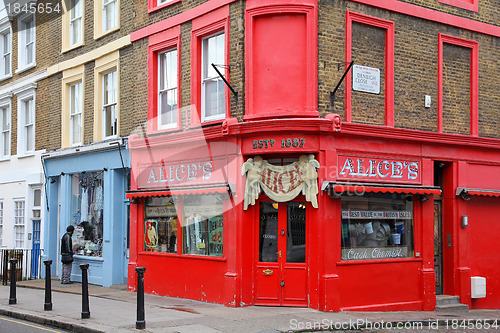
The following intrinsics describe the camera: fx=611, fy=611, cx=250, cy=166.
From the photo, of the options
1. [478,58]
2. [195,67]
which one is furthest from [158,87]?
[478,58]

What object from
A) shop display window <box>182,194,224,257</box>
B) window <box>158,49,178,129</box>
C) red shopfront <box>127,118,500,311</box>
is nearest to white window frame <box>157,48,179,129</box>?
window <box>158,49,178,129</box>

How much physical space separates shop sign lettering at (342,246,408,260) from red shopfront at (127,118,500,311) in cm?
3

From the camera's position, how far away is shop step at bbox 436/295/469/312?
14.4m

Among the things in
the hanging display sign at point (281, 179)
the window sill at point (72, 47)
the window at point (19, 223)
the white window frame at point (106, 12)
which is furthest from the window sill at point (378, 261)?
the window at point (19, 223)

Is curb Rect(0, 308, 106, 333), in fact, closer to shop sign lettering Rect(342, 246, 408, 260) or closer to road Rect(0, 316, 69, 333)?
road Rect(0, 316, 69, 333)

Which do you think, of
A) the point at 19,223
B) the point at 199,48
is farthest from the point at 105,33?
the point at 19,223

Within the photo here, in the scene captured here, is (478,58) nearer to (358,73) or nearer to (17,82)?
(358,73)

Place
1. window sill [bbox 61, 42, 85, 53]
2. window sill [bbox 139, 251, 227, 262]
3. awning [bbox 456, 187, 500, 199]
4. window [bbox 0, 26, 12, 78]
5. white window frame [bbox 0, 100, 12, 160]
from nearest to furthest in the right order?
1. window sill [bbox 139, 251, 227, 262]
2. awning [bbox 456, 187, 500, 199]
3. window sill [bbox 61, 42, 85, 53]
4. white window frame [bbox 0, 100, 12, 160]
5. window [bbox 0, 26, 12, 78]

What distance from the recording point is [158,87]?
16.3 metres

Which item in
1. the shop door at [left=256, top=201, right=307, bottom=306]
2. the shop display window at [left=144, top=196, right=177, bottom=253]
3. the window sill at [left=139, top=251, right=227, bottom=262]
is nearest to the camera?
the shop door at [left=256, top=201, right=307, bottom=306]

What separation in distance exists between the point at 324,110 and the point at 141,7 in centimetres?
666

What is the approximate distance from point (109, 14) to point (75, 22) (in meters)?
2.04

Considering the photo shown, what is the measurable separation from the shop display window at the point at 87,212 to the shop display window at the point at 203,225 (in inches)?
167

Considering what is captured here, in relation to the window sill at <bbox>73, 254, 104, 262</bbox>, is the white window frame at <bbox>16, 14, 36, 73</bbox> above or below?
above
